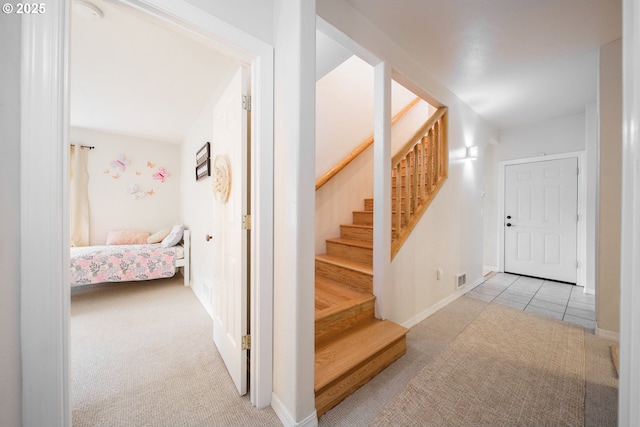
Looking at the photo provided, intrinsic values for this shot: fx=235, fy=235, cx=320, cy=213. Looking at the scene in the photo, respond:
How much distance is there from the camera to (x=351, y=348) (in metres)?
1.59

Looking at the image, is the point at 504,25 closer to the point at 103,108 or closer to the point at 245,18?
the point at 245,18

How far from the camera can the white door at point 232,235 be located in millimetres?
1438

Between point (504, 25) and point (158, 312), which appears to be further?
point (158, 312)

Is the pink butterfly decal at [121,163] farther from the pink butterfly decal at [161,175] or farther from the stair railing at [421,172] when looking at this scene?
the stair railing at [421,172]

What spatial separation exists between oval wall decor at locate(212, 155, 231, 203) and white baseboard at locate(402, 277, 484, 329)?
1946 millimetres

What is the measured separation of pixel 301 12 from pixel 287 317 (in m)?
1.50

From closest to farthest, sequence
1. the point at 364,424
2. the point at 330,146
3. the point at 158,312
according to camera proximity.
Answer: the point at 364,424 < the point at 158,312 < the point at 330,146

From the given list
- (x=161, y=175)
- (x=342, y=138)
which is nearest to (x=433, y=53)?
(x=342, y=138)

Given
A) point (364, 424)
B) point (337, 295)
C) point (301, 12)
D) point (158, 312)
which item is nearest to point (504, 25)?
point (301, 12)

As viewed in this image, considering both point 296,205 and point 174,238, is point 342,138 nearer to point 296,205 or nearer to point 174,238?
point 296,205

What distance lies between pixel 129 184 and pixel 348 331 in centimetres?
455

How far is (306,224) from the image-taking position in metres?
1.19

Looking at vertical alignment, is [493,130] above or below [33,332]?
above

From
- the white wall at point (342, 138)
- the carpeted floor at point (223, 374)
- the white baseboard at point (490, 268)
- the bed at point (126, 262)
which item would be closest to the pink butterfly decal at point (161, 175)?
the bed at point (126, 262)
